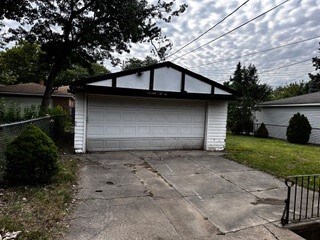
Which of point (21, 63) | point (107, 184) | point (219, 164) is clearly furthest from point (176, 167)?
point (21, 63)

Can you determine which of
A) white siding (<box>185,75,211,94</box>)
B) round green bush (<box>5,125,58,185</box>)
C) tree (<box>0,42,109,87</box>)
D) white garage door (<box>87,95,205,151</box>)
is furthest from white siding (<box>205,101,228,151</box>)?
tree (<box>0,42,109,87</box>)

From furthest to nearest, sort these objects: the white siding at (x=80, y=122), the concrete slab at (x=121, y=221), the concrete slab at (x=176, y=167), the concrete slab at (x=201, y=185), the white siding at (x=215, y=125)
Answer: the white siding at (x=215, y=125), the white siding at (x=80, y=122), the concrete slab at (x=176, y=167), the concrete slab at (x=201, y=185), the concrete slab at (x=121, y=221)

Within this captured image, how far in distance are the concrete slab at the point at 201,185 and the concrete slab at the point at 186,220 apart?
63 cm

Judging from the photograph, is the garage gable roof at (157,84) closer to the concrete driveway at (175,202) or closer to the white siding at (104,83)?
the white siding at (104,83)

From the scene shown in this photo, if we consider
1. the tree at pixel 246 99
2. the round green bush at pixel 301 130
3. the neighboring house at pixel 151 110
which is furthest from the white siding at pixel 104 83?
the round green bush at pixel 301 130

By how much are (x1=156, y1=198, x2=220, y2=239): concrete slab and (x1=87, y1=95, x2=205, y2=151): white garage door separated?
5426mm

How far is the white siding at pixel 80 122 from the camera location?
9148 millimetres

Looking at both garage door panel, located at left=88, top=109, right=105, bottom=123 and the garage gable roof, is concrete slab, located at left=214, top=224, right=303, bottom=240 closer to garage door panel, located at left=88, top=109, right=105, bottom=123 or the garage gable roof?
the garage gable roof

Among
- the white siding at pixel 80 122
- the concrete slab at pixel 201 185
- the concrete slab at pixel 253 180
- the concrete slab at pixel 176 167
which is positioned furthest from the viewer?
the white siding at pixel 80 122

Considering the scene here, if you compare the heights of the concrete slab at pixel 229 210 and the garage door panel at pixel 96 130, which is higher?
the garage door panel at pixel 96 130

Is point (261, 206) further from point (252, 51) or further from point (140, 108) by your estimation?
point (252, 51)

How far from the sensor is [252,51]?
801 inches

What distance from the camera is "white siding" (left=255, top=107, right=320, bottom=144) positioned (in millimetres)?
16578

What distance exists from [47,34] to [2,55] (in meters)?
17.7
